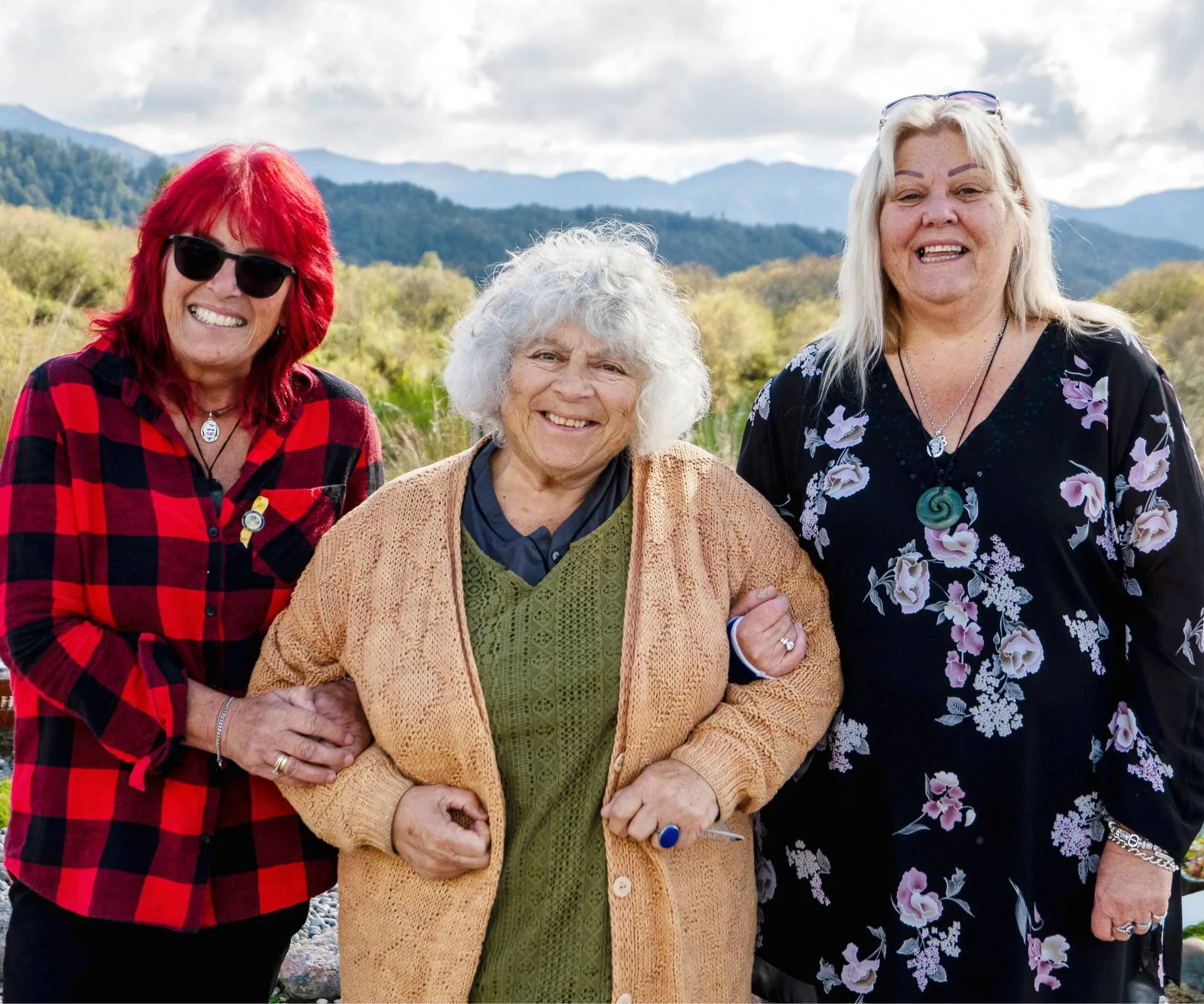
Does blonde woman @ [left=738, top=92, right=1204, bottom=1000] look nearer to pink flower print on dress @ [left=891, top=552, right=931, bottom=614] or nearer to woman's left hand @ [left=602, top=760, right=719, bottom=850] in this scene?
pink flower print on dress @ [left=891, top=552, right=931, bottom=614]

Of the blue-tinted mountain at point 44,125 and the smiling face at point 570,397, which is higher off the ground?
the blue-tinted mountain at point 44,125

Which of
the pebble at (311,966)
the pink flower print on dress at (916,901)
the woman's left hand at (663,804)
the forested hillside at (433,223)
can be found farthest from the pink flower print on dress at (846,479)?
the forested hillside at (433,223)

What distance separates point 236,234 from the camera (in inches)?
96.2

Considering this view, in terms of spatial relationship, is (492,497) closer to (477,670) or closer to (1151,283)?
(477,670)

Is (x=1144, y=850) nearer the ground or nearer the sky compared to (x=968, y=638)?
nearer the ground

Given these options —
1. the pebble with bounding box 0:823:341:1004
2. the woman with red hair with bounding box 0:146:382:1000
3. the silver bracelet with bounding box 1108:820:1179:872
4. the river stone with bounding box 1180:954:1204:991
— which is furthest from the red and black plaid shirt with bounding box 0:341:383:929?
the river stone with bounding box 1180:954:1204:991

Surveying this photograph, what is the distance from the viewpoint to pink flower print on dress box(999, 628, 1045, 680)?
2404 millimetres

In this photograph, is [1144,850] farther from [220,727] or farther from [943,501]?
[220,727]

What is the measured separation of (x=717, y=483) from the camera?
8.39 ft

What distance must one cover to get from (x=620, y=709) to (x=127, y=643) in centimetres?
105

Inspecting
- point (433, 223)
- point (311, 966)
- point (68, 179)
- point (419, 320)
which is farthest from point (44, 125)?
point (311, 966)

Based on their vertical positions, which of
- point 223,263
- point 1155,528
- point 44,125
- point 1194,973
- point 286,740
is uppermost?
point 44,125

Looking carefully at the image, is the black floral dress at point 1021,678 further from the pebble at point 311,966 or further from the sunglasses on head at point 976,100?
the pebble at point 311,966

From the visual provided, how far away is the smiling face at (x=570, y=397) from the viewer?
243 centimetres
